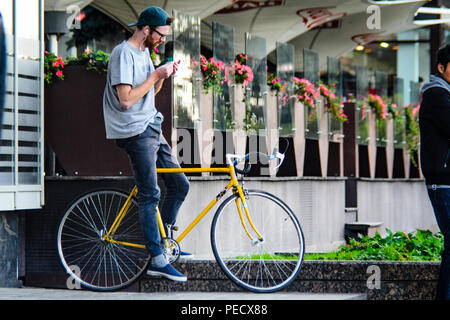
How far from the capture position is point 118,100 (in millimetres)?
6434

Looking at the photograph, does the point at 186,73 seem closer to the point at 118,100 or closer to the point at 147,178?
the point at 118,100

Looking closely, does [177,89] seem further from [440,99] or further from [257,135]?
[440,99]

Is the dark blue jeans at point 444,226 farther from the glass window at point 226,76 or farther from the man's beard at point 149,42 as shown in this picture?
the glass window at point 226,76

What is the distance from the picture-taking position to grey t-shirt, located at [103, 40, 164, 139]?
6348mm

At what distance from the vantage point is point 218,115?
1011 centimetres

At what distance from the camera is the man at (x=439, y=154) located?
20.1ft

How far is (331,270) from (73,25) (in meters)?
5.91

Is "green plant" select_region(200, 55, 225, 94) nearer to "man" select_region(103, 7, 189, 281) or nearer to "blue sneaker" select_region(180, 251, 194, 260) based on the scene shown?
"blue sneaker" select_region(180, 251, 194, 260)

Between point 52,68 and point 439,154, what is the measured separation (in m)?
4.08

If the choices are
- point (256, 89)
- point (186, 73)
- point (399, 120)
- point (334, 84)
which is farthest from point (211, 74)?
point (399, 120)

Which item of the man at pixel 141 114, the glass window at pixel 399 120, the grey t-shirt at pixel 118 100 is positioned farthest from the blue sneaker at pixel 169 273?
the glass window at pixel 399 120

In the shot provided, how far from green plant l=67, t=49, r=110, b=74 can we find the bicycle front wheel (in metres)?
2.54

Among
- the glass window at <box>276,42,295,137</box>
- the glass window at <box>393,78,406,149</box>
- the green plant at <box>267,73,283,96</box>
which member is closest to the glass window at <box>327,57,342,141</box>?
the glass window at <box>276,42,295,137</box>
